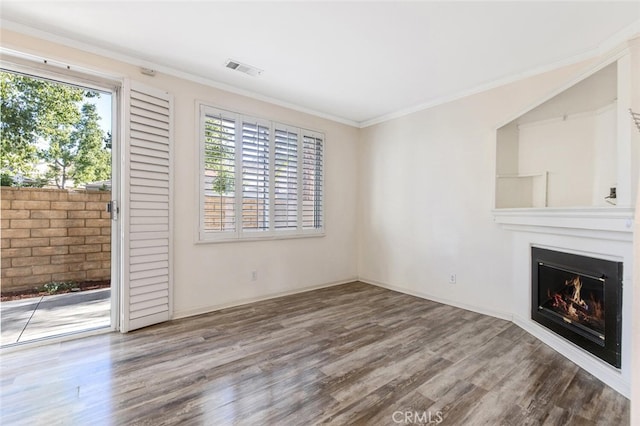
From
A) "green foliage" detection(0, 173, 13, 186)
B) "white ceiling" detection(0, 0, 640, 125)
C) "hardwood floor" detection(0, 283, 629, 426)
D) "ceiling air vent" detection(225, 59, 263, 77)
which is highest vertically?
"ceiling air vent" detection(225, 59, 263, 77)

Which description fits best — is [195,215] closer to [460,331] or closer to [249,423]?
[249,423]

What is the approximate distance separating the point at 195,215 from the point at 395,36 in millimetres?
2732

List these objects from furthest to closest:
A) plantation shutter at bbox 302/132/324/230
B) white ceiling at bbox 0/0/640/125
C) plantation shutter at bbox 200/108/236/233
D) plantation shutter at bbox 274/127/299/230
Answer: plantation shutter at bbox 302/132/324/230, plantation shutter at bbox 274/127/299/230, plantation shutter at bbox 200/108/236/233, white ceiling at bbox 0/0/640/125

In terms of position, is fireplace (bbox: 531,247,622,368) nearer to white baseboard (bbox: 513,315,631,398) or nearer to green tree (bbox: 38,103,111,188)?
white baseboard (bbox: 513,315,631,398)

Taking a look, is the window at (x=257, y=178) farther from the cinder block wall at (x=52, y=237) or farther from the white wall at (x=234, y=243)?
the cinder block wall at (x=52, y=237)

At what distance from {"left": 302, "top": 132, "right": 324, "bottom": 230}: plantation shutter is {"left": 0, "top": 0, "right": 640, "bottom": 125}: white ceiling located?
1125 millimetres

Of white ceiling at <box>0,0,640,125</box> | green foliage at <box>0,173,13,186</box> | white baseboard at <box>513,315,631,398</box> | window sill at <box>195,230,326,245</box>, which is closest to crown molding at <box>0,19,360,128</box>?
white ceiling at <box>0,0,640,125</box>

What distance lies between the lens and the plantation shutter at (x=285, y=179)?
411 cm

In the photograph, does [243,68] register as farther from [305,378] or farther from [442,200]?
[305,378]

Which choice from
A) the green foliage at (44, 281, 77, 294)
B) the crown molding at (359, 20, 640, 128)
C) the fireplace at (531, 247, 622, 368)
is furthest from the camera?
the green foliage at (44, 281, 77, 294)

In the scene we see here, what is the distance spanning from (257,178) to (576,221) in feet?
10.7

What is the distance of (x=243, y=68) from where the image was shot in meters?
3.15

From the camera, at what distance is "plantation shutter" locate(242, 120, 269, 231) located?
378cm

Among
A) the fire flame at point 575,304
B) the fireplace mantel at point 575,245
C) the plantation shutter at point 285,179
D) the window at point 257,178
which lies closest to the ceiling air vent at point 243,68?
the window at point 257,178
